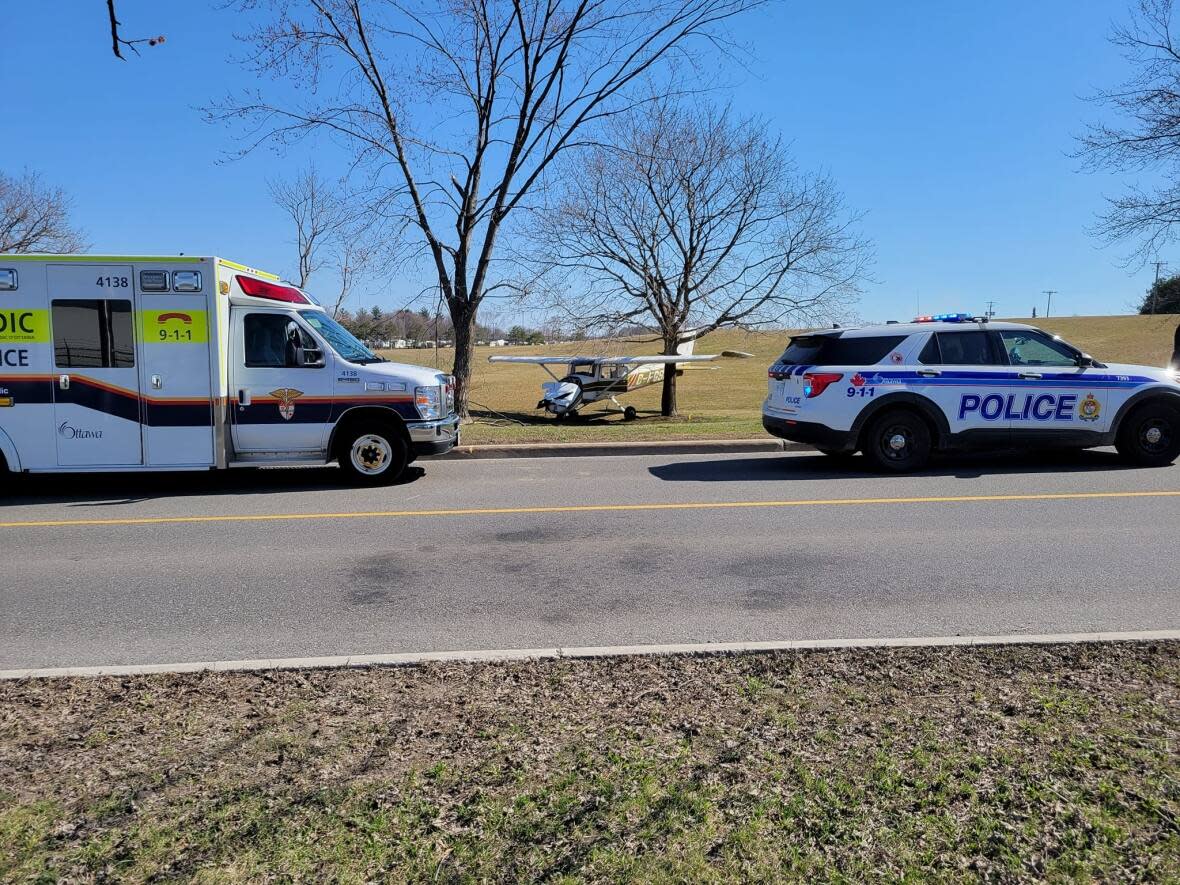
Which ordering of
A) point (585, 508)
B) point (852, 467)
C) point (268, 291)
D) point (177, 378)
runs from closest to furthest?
point (585, 508) → point (177, 378) → point (268, 291) → point (852, 467)

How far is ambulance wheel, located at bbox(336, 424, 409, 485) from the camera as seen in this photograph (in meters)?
10.5

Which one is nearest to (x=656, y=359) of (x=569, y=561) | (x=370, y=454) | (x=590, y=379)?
(x=590, y=379)

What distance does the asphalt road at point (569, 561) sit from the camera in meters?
5.14

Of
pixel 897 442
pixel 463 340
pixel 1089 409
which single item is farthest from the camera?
pixel 463 340

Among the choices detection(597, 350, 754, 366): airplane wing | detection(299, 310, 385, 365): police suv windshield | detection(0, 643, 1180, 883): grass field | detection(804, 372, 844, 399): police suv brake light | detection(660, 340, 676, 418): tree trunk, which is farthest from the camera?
detection(660, 340, 676, 418): tree trunk

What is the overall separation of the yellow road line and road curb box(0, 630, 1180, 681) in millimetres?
4061

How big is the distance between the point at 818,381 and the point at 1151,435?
4.61 m

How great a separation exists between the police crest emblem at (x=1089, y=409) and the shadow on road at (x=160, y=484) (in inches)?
344

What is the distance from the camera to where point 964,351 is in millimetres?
10969

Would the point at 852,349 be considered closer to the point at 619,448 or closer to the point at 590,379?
the point at 619,448

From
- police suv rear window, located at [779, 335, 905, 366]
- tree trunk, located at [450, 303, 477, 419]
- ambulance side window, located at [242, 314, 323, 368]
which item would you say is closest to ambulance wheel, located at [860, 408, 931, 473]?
police suv rear window, located at [779, 335, 905, 366]

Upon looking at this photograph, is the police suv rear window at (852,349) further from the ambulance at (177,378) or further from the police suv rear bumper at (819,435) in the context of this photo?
the ambulance at (177,378)

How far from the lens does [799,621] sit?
5242 mm

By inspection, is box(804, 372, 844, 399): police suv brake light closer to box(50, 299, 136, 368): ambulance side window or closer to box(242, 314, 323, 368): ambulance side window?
box(242, 314, 323, 368): ambulance side window
